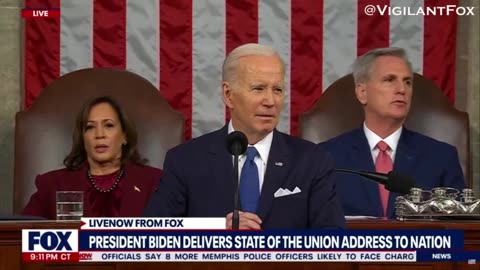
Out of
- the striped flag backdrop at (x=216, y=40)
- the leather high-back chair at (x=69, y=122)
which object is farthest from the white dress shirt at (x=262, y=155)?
the striped flag backdrop at (x=216, y=40)

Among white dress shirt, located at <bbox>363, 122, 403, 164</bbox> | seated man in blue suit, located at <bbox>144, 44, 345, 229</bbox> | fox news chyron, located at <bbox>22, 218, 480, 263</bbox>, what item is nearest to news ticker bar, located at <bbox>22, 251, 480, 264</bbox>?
fox news chyron, located at <bbox>22, 218, 480, 263</bbox>

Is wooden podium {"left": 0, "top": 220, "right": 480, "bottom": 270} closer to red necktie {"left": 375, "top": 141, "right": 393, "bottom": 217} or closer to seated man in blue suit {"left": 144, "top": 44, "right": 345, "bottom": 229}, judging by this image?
seated man in blue suit {"left": 144, "top": 44, "right": 345, "bottom": 229}

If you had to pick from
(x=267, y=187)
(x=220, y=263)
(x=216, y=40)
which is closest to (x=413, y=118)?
(x=216, y=40)

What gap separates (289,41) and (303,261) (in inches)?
123

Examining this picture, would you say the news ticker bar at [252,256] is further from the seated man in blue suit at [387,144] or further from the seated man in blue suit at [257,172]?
the seated man in blue suit at [387,144]

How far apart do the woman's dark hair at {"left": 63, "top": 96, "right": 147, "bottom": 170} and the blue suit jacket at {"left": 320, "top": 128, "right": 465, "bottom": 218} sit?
90 cm

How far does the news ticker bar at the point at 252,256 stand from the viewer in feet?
9.37

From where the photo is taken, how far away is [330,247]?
113 inches

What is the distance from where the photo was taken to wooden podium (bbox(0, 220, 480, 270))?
3.16 m

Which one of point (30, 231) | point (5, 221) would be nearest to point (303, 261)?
point (30, 231)

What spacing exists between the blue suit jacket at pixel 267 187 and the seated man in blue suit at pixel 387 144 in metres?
1.16

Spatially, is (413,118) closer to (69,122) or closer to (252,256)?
(69,122)

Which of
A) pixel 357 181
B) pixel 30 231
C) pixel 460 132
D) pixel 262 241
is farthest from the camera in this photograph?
pixel 460 132

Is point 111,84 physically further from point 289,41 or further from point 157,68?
point 289,41
